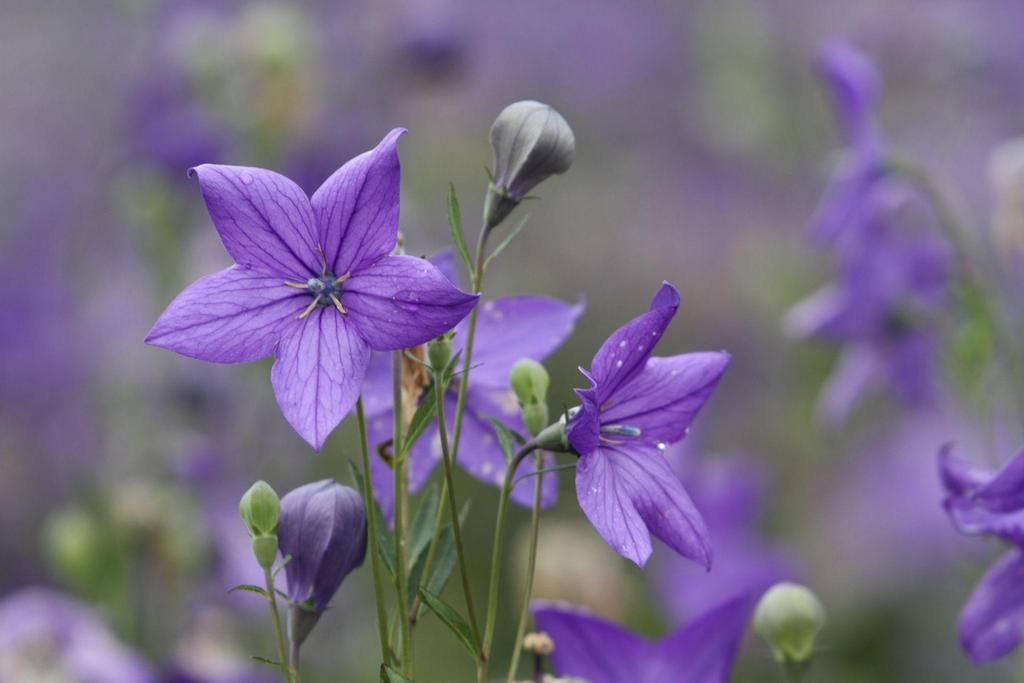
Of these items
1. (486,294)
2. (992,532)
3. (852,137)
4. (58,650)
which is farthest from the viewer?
(486,294)

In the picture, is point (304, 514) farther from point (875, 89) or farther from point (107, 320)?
point (107, 320)

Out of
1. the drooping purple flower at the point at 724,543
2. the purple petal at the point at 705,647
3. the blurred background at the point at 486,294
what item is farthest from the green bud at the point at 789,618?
the drooping purple flower at the point at 724,543

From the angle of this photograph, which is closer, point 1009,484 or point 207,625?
point 1009,484

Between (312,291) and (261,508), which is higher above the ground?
(312,291)

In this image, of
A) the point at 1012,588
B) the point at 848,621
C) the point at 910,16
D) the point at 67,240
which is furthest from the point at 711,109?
the point at 1012,588

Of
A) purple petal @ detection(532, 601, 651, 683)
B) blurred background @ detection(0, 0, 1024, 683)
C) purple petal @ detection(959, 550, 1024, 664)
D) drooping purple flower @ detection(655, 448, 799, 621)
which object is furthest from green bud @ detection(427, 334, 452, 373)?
drooping purple flower @ detection(655, 448, 799, 621)

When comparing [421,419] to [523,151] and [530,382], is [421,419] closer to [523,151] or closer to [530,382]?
[530,382]

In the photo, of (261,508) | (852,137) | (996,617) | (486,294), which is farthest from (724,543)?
(486,294)

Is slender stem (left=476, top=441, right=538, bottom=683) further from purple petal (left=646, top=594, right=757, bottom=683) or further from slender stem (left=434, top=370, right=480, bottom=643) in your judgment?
purple petal (left=646, top=594, right=757, bottom=683)
